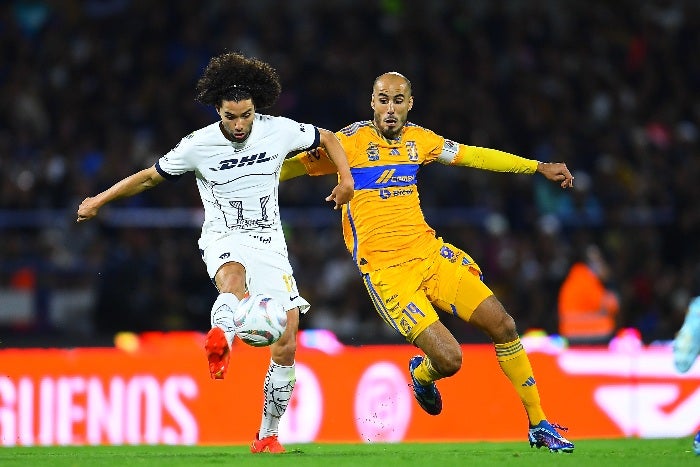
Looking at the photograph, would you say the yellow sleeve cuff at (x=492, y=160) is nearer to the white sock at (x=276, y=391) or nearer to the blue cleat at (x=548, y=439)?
the blue cleat at (x=548, y=439)

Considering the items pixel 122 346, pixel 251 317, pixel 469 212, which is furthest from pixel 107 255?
pixel 251 317

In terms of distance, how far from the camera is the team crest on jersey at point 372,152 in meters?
9.44

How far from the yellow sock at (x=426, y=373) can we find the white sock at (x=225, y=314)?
1.76 metres

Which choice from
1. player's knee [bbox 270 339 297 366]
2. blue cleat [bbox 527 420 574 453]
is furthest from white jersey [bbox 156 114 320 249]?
blue cleat [bbox 527 420 574 453]

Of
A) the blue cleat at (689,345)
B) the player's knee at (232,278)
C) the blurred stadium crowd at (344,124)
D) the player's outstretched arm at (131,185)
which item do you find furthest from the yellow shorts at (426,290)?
the blurred stadium crowd at (344,124)

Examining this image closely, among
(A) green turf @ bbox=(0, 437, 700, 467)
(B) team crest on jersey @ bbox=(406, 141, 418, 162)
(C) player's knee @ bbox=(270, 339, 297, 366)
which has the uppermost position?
(B) team crest on jersey @ bbox=(406, 141, 418, 162)

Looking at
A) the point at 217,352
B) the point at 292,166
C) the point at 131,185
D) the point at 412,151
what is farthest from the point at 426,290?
the point at 131,185

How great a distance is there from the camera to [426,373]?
969 centimetres

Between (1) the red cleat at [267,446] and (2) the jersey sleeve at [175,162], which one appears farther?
(1) the red cleat at [267,446]

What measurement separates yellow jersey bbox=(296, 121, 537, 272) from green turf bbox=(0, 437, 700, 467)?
139 centimetres

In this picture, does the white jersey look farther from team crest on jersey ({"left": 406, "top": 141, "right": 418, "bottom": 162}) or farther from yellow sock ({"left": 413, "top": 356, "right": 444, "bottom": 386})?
yellow sock ({"left": 413, "top": 356, "right": 444, "bottom": 386})

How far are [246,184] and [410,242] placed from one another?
1268mm

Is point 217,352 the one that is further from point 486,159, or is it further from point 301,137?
point 486,159

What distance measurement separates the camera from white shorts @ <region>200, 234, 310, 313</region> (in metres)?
8.88
